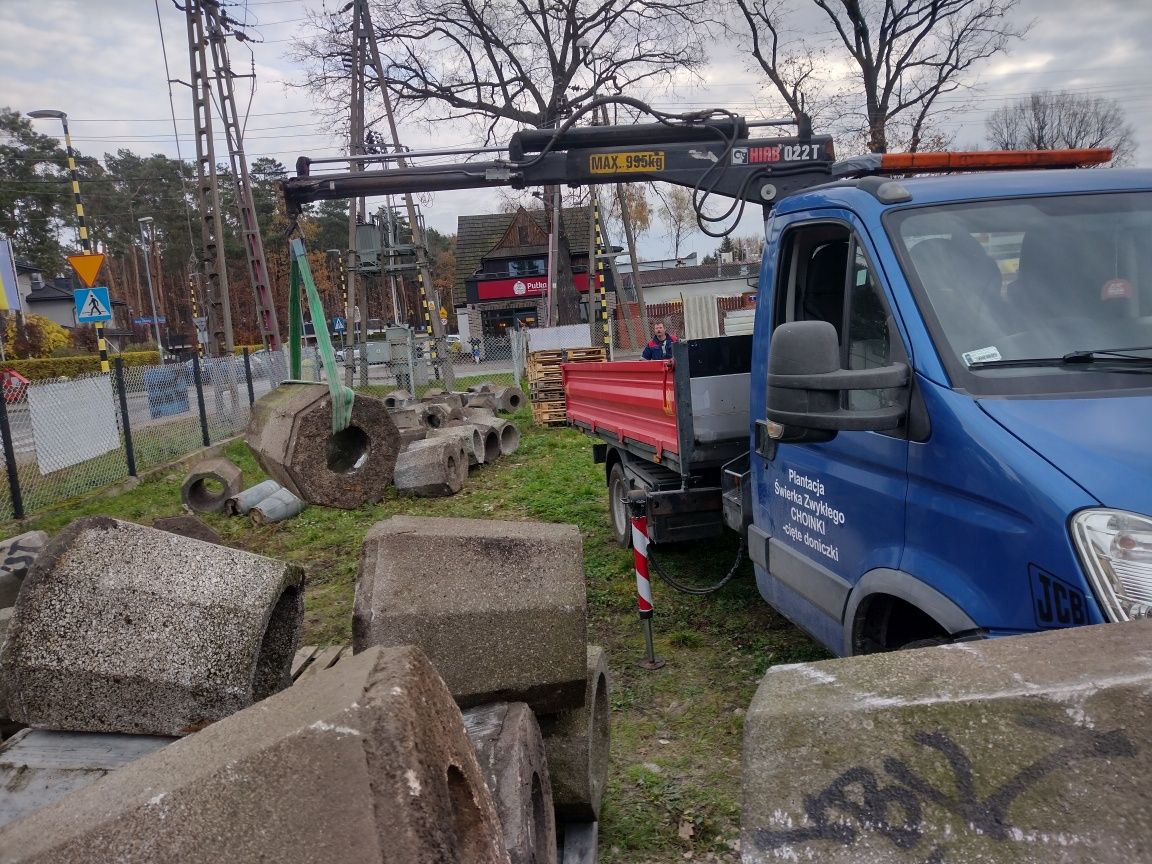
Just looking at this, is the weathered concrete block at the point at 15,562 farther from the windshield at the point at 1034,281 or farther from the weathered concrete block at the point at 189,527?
the windshield at the point at 1034,281

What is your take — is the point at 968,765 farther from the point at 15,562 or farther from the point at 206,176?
the point at 206,176

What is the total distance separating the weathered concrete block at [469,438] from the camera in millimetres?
11547

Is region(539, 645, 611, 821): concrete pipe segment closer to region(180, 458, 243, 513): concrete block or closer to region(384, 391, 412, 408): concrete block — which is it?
region(180, 458, 243, 513): concrete block

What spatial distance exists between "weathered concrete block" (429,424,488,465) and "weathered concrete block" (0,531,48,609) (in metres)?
5.96

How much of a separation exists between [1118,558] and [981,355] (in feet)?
3.11

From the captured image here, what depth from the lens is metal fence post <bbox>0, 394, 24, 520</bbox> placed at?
9.21 m

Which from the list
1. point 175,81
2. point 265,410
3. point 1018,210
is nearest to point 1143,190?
point 1018,210

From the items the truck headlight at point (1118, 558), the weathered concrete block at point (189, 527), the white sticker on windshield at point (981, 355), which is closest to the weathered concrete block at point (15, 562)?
the weathered concrete block at point (189, 527)

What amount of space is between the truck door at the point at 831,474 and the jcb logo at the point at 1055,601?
69 cm

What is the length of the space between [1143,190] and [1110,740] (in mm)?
2739

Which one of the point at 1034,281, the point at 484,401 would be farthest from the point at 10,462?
the point at 1034,281

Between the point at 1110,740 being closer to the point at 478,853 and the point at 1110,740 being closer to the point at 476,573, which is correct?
the point at 478,853

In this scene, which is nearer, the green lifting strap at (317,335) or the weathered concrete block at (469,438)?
the green lifting strap at (317,335)

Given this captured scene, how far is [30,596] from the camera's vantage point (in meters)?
3.23
